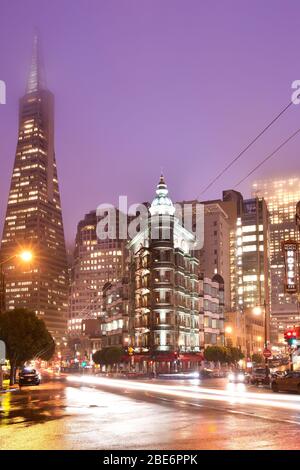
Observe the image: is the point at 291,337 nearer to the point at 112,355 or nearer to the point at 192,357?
the point at 192,357

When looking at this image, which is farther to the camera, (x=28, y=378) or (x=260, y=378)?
(x=28, y=378)

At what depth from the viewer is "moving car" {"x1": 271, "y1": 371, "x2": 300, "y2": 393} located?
39.9 meters

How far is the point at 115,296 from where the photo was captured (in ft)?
466

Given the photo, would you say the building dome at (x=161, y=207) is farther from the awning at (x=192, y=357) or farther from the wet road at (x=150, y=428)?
the wet road at (x=150, y=428)

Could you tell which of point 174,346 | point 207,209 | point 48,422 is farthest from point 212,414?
point 207,209

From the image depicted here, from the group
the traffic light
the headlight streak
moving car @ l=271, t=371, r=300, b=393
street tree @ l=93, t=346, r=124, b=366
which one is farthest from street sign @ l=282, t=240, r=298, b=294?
street tree @ l=93, t=346, r=124, b=366

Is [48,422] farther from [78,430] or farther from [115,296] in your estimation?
[115,296]

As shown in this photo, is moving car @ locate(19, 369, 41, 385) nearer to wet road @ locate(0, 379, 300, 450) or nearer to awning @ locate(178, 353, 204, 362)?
wet road @ locate(0, 379, 300, 450)

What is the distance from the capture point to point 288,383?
134 feet

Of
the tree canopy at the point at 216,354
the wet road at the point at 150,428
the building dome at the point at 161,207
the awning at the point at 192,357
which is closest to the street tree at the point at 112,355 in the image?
the awning at the point at 192,357

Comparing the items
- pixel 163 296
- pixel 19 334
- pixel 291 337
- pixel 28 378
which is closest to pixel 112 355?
pixel 163 296

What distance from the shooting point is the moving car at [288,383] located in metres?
39.9

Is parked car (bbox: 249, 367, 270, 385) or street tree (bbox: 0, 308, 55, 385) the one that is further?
street tree (bbox: 0, 308, 55, 385)

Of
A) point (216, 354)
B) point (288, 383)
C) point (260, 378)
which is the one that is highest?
point (216, 354)
